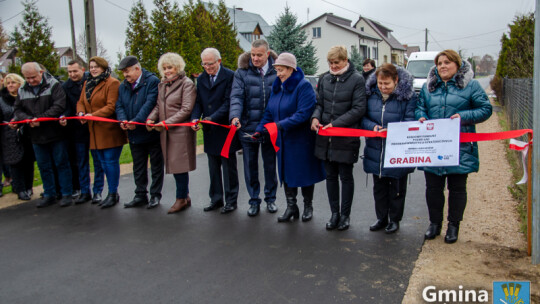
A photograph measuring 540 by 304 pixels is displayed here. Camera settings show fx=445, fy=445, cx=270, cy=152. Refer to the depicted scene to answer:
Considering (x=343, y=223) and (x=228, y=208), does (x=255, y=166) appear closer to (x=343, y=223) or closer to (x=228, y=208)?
(x=228, y=208)

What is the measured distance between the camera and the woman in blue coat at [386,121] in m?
4.79

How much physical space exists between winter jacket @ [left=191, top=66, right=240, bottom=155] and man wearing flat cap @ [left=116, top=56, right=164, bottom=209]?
731 millimetres

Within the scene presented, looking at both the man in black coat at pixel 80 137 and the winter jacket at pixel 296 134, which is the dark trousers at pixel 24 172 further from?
the winter jacket at pixel 296 134

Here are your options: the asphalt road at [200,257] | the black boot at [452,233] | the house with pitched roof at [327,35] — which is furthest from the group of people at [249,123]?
the house with pitched roof at [327,35]

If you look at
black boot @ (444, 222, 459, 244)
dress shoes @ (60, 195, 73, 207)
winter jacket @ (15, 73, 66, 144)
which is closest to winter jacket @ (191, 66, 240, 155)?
winter jacket @ (15, 73, 66, 144)

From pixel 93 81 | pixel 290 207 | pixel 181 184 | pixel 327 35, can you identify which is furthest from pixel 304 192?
pixel 327 35

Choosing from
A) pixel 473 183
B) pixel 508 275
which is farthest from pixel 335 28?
pixel 508 275

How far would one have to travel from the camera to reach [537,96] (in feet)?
13.0

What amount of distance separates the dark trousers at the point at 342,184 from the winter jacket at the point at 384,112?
0.26m

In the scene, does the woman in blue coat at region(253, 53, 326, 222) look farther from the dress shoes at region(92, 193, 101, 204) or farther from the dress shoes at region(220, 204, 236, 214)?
the dress shoes at region(92, 193, 101, 204)

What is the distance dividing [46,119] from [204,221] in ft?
9.55

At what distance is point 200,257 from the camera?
180 inches

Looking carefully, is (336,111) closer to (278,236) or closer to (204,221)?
(278,236)

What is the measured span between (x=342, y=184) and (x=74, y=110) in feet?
14.4
